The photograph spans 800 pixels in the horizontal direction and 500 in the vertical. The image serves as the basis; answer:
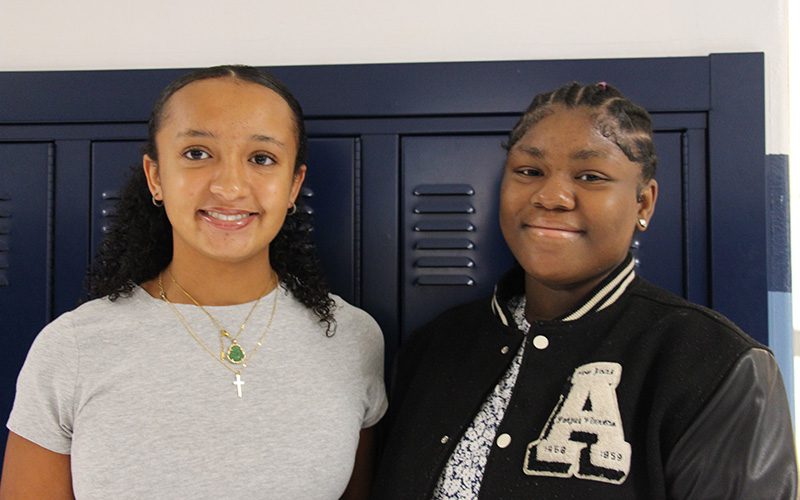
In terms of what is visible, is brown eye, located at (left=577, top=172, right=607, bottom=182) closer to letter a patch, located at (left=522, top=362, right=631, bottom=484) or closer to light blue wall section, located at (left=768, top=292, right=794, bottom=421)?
letter a patch, located at (left=522, top=362, right=631, bottom=484)

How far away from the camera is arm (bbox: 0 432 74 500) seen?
4.23ft

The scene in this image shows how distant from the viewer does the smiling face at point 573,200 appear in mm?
1235

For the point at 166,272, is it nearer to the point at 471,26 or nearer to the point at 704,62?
the point at 471,26

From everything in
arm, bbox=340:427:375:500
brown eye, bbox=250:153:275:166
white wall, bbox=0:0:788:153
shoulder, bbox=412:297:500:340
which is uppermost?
white wall, bbox=0:0:788:153

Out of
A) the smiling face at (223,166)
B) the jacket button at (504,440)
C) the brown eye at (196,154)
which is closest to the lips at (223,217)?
the smiling face at (223,166)

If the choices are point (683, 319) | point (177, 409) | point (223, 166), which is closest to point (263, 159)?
point (223, 166)

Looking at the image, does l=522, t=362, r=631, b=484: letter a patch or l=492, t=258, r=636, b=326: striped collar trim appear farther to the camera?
l=492, t=258, r=636, b=326: striped collar trim

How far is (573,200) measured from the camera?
4.05ft

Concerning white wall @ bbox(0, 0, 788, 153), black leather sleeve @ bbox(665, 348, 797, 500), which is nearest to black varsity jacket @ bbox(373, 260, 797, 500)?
black leather sleeve @ bbox(665, 348, 797, 500)

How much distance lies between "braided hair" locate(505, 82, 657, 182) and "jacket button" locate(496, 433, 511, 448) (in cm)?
52

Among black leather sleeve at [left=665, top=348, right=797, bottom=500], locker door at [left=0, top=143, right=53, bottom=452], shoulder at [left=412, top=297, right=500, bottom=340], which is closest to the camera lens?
black leather sleeve at [left=665, top=348, right=797, bottom=500]

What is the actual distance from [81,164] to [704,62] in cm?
153

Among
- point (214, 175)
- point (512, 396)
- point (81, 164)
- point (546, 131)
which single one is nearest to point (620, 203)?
point (546, 131)

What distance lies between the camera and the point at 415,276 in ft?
5.73
